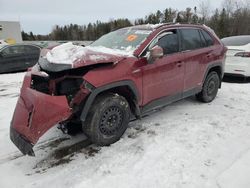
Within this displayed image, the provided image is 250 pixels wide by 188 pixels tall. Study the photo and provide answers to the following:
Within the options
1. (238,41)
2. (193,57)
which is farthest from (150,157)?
(238,41)

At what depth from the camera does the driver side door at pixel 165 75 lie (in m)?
4.41

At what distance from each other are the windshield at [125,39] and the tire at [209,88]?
82.0 inches

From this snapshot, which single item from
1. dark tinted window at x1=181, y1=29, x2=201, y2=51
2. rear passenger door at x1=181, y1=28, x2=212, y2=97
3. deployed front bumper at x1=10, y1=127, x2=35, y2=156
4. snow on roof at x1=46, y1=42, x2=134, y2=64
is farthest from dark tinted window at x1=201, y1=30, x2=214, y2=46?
deployed front bumper at x1=10, y1=127, x2=35, y2=156

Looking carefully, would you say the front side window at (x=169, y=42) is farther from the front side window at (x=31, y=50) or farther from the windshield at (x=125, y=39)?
the front side window at (x=31, y=50)

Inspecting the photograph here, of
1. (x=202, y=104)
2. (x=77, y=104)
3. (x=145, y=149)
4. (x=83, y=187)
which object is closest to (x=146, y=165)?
(x=145, y=149)

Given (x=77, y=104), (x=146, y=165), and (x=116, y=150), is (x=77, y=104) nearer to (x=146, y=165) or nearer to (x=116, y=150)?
(x=116, y=150)

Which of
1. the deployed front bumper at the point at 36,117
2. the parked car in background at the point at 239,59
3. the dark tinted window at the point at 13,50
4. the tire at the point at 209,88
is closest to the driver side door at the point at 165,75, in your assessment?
the tire at the point at 209,88

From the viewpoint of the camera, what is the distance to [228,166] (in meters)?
3.45

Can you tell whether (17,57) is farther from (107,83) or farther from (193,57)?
(107,83)

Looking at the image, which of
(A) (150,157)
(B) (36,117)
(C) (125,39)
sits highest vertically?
(C) (125,39)

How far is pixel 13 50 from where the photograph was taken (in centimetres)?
1181

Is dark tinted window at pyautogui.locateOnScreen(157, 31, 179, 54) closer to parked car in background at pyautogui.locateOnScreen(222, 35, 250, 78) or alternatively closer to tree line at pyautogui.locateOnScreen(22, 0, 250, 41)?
parked car in background at pyautogui.locateOnScreen(222, 35, 250, 78)

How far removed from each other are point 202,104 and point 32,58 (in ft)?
28.6

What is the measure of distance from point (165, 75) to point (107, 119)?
139cm
